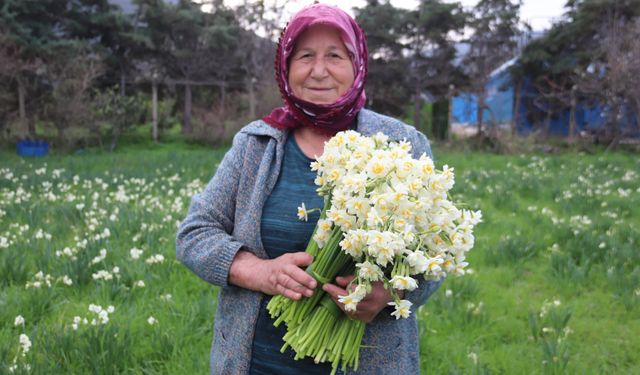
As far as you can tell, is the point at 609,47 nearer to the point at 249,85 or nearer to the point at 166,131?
the point at 249,85

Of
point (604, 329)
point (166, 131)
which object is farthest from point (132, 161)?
point (604, 329)

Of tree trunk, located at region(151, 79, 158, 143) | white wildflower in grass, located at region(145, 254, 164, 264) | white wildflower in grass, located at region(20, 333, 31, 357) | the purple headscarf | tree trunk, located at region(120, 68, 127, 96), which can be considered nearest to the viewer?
the purple headscarf

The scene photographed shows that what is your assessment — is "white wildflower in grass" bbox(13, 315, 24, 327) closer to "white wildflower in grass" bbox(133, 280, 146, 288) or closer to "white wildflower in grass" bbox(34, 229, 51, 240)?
"white wildflower in grass" bbox(133, 280, 146, 288)

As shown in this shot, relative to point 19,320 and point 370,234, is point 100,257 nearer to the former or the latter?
point 19,320

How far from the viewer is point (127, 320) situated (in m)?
3.00

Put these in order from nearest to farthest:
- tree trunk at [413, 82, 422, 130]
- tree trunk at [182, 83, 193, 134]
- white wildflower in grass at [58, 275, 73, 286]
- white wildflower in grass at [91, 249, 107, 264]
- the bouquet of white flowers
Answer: the bouquet of white flowers
white wildflower in grass at [58, 275, 73, 286]
white wildflower in grass at [91, 249, 107, 264]
tree trunk at [182, 83, 193, 134]
tree trunk at [413, 82, 422, 130]

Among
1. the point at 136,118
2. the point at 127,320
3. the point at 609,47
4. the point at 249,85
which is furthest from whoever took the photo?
the point at 249,85

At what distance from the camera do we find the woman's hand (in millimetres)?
1426

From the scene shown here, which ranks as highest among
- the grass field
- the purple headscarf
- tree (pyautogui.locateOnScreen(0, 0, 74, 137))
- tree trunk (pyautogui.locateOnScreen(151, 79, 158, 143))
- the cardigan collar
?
tree (pyautogui.locateOnScreen(0, 0, 74, 137))

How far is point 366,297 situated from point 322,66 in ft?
2.43

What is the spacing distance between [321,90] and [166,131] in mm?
16475

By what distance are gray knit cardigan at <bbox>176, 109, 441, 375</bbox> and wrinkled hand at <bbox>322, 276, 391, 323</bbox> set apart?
0.56ft

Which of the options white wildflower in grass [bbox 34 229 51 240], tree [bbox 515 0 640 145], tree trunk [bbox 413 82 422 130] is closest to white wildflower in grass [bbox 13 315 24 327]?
white wildflower in grass [bbox 34 229 51 240]

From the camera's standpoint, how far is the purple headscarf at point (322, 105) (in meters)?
1.68
